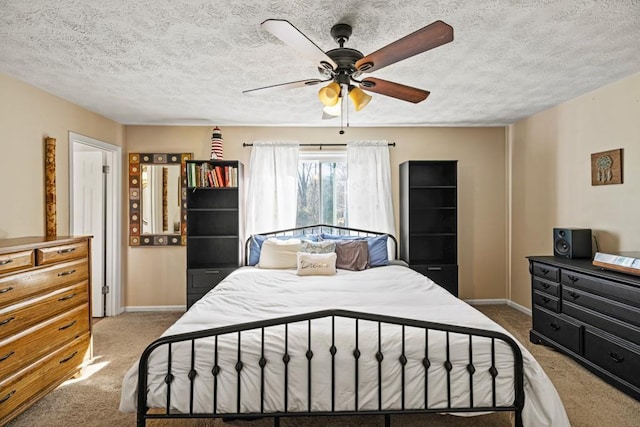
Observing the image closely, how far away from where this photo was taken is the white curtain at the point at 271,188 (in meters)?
4.60

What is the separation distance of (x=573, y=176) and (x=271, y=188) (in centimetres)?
331

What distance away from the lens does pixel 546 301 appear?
3369 mm

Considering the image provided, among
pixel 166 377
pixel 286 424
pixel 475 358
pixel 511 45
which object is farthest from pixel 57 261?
pixel 511 45

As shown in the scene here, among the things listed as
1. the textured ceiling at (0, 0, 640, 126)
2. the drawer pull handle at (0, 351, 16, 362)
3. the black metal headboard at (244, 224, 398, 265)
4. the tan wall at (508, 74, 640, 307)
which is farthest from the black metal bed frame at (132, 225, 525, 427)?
the black metal headboard at (244, 224, 398, 265)

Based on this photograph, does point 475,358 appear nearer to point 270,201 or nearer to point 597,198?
point 597,198

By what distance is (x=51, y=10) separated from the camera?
1970mm

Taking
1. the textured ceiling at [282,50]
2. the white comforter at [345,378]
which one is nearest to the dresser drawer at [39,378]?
the white comforter at [345,378]

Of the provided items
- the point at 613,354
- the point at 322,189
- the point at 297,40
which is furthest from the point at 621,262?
the point at 322,189

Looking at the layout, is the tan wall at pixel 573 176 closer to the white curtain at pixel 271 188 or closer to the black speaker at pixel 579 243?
the black speaker at pixel 579 243

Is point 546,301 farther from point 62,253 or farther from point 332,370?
point 62,253

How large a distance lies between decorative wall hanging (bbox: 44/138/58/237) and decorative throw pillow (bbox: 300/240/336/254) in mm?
2335

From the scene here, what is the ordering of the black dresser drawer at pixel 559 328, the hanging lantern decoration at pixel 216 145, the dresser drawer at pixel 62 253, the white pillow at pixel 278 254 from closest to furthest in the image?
the dresser drawer at pixel 62 253
the black dresser drawer at pixel 559 328
the white pillow at pixel 278 254
the hanging lantern decoration at pixel 216 145

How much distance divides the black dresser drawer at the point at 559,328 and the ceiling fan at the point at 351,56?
233cm

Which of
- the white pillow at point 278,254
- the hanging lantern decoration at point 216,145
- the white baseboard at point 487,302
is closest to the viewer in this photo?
the white pillow at point 278,254
